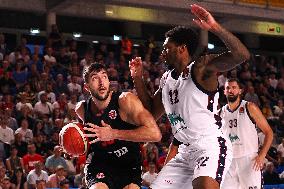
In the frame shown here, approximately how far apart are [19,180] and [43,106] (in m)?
2.86

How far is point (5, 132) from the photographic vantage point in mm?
12781

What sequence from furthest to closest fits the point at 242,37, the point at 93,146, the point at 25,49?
the point at 242,37
the point at 25,49
the point at 93,146

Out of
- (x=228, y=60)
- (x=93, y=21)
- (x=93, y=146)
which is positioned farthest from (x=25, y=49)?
(x=228, y=60)

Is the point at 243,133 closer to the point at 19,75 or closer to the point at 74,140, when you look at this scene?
the point at 74,140

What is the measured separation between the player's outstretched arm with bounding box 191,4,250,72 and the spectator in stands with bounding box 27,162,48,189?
265 inches

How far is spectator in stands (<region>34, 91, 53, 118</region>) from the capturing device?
46.2 ft

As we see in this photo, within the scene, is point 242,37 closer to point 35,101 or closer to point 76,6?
point 76,6

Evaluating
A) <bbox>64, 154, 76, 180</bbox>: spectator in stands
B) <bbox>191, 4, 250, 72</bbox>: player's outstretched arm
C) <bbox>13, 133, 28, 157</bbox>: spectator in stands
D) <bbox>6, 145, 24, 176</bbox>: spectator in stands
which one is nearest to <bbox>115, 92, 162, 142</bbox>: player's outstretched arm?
<bbox>191, 4, 250, 72</bbox>: player's outstretched arm

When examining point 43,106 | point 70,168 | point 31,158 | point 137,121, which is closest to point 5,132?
point 31,158

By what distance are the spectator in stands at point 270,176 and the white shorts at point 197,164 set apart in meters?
8.82

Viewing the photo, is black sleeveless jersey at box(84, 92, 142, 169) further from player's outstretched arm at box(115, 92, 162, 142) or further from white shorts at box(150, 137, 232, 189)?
white shorts at box(150, 137, 232, 189)

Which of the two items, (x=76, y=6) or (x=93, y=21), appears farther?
(x=93, y=21)

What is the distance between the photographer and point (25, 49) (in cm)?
1591

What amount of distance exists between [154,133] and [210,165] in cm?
59
